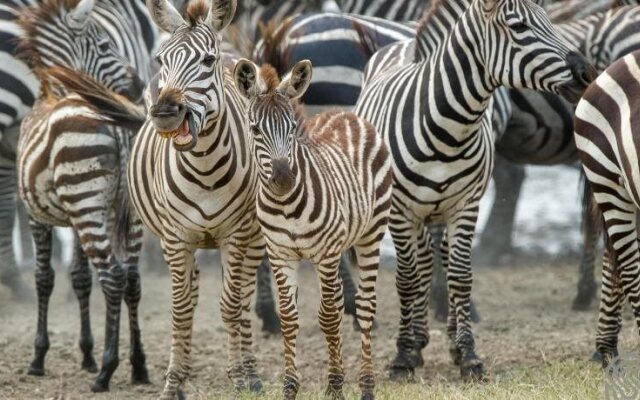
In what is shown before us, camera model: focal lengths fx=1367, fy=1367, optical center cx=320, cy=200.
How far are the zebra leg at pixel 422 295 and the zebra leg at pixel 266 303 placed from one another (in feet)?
6.88

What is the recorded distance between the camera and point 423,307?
9.91m

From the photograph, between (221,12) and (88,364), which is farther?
(88,364)

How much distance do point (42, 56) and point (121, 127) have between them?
143cm

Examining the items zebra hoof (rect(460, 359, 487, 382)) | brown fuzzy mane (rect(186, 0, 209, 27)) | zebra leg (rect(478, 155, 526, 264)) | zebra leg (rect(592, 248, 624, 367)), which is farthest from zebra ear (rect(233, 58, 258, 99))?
zebra leg (rect(478, 155, 526, 264))

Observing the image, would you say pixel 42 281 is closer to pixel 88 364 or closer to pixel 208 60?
pixel 88 364

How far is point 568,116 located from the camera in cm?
1205

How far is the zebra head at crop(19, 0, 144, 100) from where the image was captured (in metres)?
10.6

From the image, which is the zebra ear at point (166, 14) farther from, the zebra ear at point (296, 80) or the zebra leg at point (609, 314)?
the zebra leg at point (609, 314)

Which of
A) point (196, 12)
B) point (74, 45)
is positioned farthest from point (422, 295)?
point (74, 45)

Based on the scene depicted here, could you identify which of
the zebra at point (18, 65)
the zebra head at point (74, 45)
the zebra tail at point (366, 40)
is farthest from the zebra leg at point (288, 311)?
the zebra tail at point (366, 40)

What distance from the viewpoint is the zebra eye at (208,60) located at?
798 cm

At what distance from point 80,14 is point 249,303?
306 centimetres

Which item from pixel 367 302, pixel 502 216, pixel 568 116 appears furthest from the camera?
pixel 502 216

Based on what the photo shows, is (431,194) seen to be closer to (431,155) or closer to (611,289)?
(431,155)
